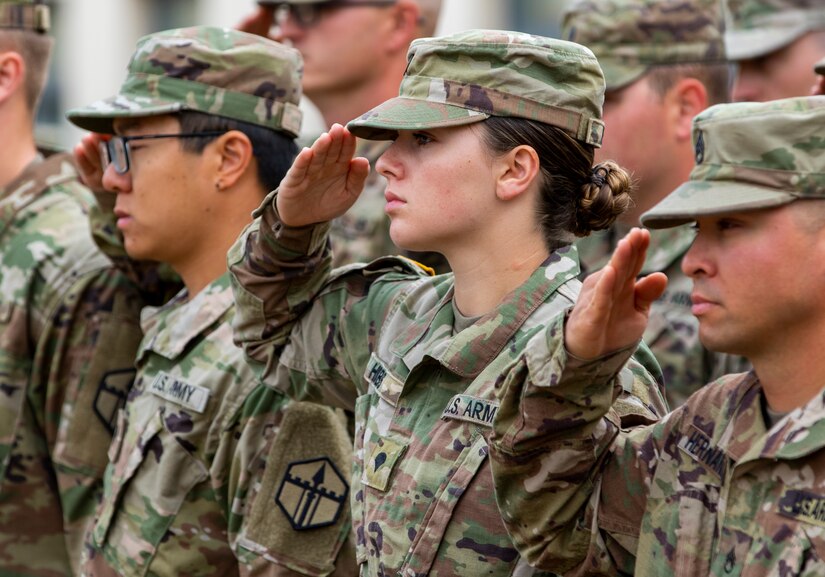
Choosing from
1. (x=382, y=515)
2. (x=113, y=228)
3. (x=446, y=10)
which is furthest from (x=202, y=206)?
(x=446, y=10)

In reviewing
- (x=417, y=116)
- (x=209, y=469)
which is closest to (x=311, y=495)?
(x=209, y=469)

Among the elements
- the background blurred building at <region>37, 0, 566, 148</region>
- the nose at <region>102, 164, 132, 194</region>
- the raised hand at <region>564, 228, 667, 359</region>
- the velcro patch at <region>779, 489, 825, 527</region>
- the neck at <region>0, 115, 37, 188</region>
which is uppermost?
the raised hand at <region>564, 228, 667, 359</region>

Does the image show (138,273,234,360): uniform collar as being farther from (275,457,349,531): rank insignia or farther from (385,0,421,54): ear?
(385,0,421,54): ear

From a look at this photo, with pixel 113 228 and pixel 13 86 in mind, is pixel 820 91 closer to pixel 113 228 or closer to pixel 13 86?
pixel 113 228

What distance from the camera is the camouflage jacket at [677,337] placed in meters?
4.80

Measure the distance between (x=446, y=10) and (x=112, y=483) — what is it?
1070 cm

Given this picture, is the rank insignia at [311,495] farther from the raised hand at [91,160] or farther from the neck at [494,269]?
the raised hand at [91,160]

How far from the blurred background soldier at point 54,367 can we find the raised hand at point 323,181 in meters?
1.56

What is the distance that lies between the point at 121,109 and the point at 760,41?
2.40 meters

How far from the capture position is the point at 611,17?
5.51 metres

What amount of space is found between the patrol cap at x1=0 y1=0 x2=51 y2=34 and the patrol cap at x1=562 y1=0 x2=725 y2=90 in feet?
6.96

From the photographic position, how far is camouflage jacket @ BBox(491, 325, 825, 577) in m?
2.61

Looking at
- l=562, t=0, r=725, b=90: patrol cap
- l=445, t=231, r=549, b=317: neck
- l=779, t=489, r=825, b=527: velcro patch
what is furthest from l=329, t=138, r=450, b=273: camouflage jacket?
l=779, t=489, r=825, b=527: velcro patch

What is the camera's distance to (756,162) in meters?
2.71
